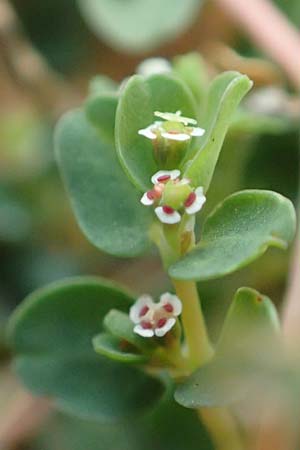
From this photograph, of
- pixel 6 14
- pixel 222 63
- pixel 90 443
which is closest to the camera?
pixel 90 443

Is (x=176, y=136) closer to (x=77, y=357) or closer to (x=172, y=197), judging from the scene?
(x=172, y=197)

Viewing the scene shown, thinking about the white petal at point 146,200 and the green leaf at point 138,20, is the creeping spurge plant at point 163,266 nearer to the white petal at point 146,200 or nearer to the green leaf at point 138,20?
the white petal at point 146,200

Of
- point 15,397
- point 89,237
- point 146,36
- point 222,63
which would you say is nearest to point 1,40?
point 146,36

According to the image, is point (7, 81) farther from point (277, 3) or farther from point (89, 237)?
point (89, 237)

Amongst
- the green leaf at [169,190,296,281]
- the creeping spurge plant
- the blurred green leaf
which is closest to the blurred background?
the blurred green leaf

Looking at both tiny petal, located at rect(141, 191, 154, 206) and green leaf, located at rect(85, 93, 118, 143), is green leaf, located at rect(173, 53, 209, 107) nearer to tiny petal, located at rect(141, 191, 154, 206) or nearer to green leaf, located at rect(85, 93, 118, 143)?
green leaf, located at rect(85, 93, 118, 143)

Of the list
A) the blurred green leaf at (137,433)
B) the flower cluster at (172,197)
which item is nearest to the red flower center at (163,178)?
the flower cluster at (172,197)

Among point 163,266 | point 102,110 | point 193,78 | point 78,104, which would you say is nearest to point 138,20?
point 78,104
